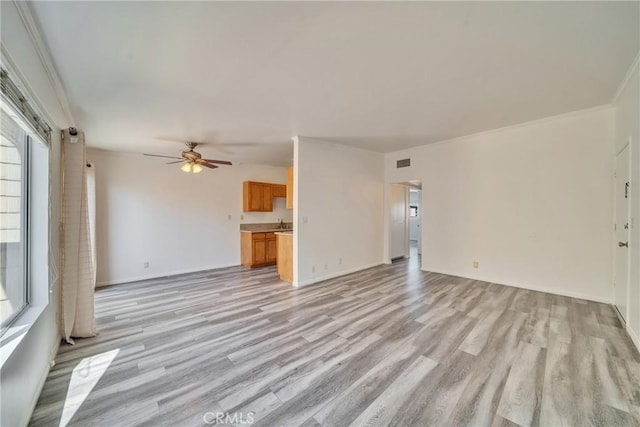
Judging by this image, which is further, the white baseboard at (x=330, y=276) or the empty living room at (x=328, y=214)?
the white baseboard at (x=330, y=276)

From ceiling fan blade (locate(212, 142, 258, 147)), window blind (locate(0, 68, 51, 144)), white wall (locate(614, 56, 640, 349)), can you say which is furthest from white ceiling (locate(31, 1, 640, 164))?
ceiling fan blade (locate(212, 142, 258, 147))

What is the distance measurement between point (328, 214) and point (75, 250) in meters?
3.51

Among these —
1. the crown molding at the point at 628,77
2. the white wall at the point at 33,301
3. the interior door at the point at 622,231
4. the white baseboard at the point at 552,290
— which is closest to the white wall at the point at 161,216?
the white wall at the point at 33,301

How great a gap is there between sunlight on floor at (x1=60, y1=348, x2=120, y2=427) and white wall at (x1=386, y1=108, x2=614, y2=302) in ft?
16.8

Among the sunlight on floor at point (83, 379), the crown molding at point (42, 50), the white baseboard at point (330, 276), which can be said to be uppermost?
the crown molding at point (42, 50)

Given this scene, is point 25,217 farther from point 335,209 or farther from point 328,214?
point 335,209

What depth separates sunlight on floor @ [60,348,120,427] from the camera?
1687 mm

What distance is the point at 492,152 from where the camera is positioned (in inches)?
169

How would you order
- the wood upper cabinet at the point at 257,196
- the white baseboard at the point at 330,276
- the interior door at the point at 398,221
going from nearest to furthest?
the white baseboard at the point at 330,276, the interior door at the point at 398,221, the wood upper cabinet at the point at 257,196

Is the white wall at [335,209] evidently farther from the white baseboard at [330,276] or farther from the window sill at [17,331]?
the window sill at [17,331]

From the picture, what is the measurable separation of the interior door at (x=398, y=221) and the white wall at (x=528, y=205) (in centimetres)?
98

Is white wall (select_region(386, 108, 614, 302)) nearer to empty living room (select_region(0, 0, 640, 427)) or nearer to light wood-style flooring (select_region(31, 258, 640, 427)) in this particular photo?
empty living room (select_region(0, 0, 640, 427))

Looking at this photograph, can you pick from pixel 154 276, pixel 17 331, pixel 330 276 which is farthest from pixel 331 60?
pixel 154 276

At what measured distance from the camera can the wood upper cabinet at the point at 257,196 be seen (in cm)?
628
